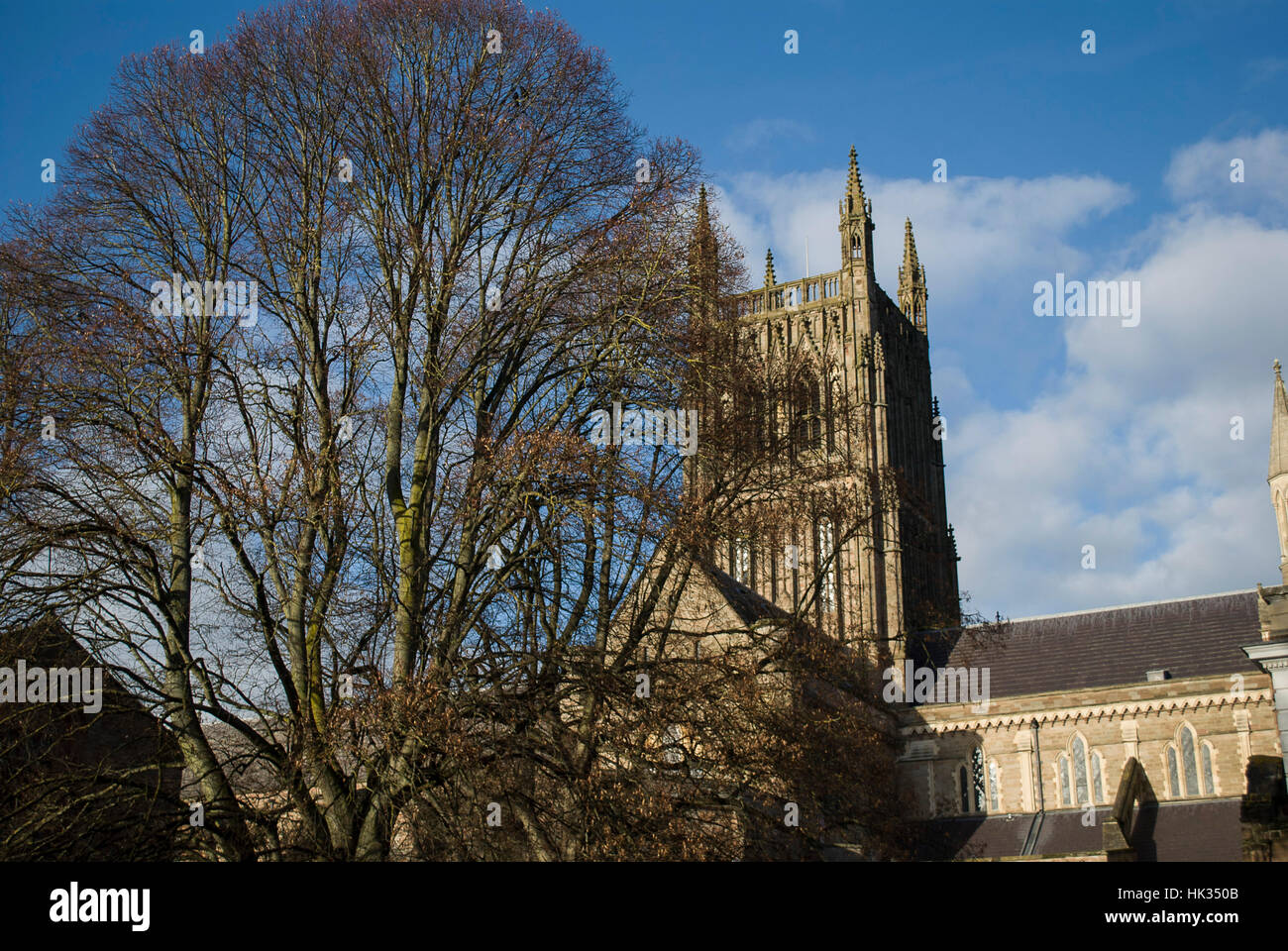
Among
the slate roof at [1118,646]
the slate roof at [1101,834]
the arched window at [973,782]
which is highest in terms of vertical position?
the slate roof at [1118,646]

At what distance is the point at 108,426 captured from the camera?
49.3ft

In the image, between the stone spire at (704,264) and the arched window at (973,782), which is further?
the arched window at (973,782)

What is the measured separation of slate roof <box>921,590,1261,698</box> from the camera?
135 feet

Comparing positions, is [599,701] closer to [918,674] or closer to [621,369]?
[621,369]

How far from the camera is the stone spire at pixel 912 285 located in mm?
64688

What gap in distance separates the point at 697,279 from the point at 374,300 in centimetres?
479

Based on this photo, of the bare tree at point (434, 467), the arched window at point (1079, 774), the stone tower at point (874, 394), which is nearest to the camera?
the bare tree at point (434, 467)

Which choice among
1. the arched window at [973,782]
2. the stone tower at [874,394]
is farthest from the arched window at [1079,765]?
the stone tower at [874,394]

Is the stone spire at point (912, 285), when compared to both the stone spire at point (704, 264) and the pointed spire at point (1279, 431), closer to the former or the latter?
the pointed spire at point (1279, 431)

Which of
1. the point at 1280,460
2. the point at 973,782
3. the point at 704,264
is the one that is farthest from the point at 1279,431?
the point at 704,264

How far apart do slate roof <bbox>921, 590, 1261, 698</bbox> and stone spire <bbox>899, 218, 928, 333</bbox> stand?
22395 mm

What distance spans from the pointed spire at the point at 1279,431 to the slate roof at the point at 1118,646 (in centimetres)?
687
